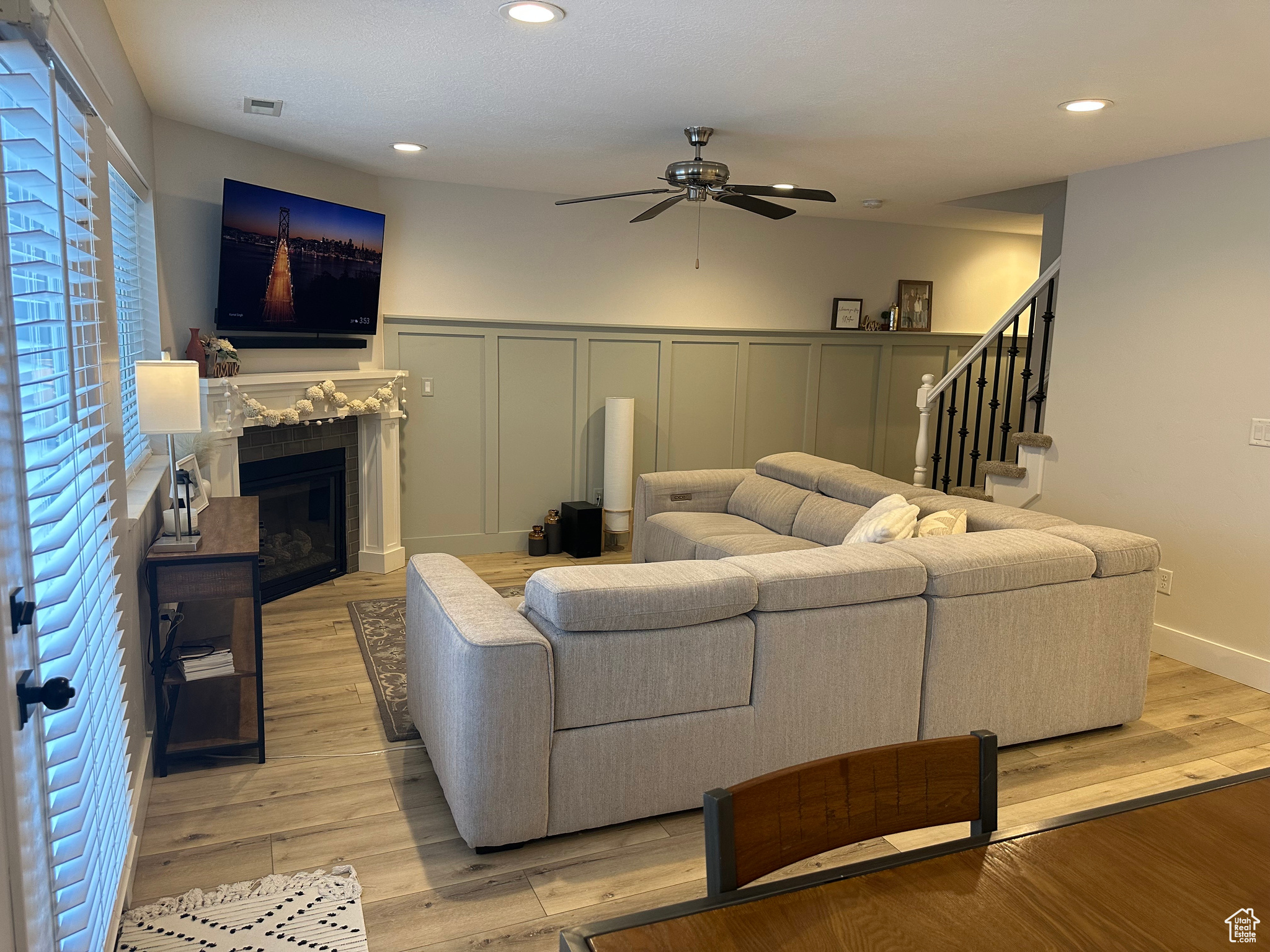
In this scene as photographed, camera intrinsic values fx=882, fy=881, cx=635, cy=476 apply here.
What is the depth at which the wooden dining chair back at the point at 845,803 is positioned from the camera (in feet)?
3.73

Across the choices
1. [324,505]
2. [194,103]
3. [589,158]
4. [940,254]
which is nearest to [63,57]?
[194,103]

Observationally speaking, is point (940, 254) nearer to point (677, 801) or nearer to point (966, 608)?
point (966, 608)

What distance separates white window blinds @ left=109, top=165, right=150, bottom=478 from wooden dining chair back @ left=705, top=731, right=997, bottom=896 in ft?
9.29

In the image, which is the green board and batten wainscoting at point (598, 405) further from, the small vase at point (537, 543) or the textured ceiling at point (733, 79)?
the textured ceiling at point (733, 79)

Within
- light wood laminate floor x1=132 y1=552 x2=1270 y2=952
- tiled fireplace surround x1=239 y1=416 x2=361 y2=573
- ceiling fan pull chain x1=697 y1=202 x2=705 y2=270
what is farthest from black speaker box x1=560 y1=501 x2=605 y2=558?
light wood laminate floor x1=132 y1=552 x2=1270 y2=952

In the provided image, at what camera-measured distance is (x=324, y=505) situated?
213 inches

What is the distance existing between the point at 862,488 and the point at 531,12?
9.20 feet

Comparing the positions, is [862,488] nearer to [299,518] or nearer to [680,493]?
[680,493]

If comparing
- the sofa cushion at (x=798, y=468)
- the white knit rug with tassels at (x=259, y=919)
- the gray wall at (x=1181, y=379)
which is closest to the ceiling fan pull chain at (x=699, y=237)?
the sofa cushion at (x=798, y=468)

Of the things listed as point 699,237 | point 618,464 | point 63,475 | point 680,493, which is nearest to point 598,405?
point 618,464

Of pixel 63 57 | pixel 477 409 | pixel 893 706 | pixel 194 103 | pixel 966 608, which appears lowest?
pixel 893 706

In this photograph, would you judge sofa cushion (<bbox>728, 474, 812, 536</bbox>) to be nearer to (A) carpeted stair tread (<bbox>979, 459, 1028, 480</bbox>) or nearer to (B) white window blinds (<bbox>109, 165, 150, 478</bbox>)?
(A) carpeted stair tread (<bbox>979, 459, 1028, 480</bbox>)

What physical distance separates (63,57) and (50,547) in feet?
3.32

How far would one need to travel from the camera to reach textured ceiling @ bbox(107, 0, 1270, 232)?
104 inches
